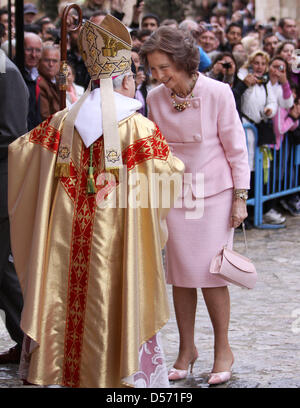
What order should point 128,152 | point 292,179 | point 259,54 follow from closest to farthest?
point 128,152, point 259,54, point 292,179

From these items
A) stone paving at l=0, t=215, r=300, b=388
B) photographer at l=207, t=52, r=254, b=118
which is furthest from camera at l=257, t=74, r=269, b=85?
stone paving at l=0, t=215, r=300, b=388

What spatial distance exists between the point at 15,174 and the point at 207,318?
2.22 meters

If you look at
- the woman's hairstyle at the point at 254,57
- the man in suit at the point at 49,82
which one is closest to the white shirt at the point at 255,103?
the woman's hairstyle at the point at 254,57

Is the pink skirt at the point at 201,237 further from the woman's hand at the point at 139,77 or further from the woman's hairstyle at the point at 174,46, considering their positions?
the woman's hand at the point at 139,77

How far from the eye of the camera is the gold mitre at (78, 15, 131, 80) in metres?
3.73

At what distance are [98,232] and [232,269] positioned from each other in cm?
82

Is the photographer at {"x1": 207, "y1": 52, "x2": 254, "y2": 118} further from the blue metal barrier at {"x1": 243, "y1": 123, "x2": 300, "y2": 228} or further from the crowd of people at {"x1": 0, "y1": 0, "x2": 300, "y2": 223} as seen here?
the blue metal barrier at {"x1": 243, "y1": 123, "x2": 300, "y2": 228}

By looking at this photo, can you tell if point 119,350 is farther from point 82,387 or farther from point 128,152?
point 128,152

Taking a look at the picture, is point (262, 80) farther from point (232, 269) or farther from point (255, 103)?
point (232, 269)

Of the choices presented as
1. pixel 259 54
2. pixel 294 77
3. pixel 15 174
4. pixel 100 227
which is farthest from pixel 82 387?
pixel 294 77

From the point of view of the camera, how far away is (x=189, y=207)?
429 centimetres

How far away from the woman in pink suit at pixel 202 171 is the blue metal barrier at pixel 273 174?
455 centimetres

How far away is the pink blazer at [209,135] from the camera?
4.21 meters

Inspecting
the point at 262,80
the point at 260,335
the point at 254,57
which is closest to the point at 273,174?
the point at 262,80
